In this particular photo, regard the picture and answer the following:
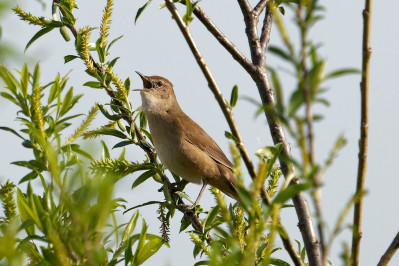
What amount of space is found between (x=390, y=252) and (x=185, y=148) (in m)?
4.17

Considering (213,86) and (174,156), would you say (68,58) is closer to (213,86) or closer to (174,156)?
(213,86)

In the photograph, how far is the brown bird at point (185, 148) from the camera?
19.1 ft

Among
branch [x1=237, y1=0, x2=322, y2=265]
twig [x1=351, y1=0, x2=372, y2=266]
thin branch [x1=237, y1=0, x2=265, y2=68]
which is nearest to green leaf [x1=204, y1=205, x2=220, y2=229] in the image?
branch [x1=237, y1=0, x2=322, y2=265]

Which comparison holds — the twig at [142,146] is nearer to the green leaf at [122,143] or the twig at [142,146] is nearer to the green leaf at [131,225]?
the green leaf at [122,143]

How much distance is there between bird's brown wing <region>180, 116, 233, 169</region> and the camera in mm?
6242

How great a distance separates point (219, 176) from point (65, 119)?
13.9 ft

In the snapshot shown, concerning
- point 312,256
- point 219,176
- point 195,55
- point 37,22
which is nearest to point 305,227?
point 312,256

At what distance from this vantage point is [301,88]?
108cm

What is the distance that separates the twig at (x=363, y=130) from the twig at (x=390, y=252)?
338 millimetres

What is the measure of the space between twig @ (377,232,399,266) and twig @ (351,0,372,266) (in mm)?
338

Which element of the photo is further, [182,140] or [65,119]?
[182,140]

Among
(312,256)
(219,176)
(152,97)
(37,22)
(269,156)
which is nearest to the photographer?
(269,156)

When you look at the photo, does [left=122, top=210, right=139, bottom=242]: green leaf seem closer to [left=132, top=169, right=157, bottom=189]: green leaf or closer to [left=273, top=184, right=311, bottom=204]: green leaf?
[left=273, top=184, right=311, bottom=204]: green leaf

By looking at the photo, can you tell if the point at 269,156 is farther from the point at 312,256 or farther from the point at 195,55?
the point at 312,256
